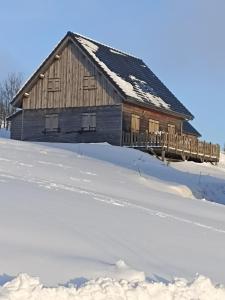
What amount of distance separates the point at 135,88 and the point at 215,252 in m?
28.2

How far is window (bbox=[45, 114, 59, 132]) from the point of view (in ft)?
126

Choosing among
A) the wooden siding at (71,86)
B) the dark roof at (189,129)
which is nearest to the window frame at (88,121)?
the wooden siding at (71,86)

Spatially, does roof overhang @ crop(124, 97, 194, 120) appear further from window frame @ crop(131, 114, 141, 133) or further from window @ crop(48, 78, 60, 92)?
window @ crop(48, 78, 60, 92)

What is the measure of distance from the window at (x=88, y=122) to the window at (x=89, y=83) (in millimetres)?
1687

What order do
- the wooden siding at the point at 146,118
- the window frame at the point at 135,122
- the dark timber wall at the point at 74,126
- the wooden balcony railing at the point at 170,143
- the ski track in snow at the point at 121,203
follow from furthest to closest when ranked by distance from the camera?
the window frame at the point at 135,122 < the wooden siding at the point at 146,118 < the dark timber wall at the point at 74,126 < the wooden balcony railing at the point at 170,143 < the ski track in snow at the point at 121,203

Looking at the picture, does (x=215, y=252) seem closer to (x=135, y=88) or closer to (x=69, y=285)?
(x=69, y=285)

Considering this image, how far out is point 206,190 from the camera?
2127 centimetres

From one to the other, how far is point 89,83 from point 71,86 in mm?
1408

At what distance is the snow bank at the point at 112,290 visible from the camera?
4.71 meters


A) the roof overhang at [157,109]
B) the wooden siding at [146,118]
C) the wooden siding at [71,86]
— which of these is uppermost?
the wooden siding at [71,86]

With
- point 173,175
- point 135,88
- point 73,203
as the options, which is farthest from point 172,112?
point 73,203

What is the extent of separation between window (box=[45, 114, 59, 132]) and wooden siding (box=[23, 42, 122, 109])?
724 mm

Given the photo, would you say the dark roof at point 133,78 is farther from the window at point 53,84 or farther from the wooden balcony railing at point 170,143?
the window at point 53,84

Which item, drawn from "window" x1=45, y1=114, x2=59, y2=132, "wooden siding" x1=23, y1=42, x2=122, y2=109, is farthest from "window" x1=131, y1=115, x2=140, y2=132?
"window" x1=45, y1=114, x2=59, y2=132
